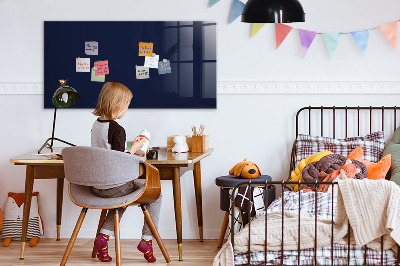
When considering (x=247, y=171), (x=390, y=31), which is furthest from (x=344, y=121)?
(x=247, y=171)

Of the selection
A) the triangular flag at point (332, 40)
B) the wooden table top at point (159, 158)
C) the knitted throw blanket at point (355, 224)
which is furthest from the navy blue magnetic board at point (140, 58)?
the knitted throw blanket at point (355, 224)

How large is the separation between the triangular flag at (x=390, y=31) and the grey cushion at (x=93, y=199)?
6.94ft

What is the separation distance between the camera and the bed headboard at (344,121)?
448 centimetres

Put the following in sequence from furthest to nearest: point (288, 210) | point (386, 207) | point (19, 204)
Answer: point (19, 204) < point (288, 210) < point (386, 207)

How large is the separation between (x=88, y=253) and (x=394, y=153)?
2.12m

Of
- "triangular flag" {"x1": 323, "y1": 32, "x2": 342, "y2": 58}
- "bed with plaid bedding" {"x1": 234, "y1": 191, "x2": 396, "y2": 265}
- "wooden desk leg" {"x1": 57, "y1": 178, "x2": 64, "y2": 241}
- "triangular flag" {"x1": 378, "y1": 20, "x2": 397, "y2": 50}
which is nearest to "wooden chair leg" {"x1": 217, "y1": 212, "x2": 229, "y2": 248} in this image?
"bed with plaid bedding" {"x1": 234, "y1": 191, "x2": 396, "y2": 265}

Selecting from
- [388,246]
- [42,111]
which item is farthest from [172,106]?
[388,246]

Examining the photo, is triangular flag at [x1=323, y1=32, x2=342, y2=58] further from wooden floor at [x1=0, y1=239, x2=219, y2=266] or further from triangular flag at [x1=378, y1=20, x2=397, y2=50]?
wooden floor at [x1=0, y1=239, x2=219, y2=266]

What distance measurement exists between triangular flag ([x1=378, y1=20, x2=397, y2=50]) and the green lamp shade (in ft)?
7.22

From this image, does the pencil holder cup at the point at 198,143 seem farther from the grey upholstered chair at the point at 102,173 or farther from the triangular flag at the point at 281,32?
the triangular flag at the point at 281,32

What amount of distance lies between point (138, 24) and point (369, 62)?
1.68m

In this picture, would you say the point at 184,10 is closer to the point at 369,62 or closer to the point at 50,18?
the point at 50,18

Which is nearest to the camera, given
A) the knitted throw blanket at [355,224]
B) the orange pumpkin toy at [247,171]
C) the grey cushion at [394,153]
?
the knitted throw blanket at [355,224]

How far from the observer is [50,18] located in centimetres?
454
